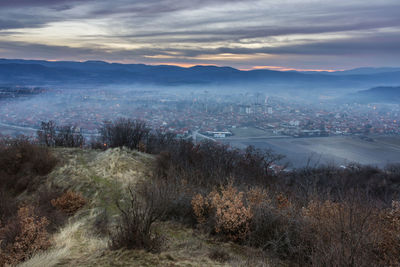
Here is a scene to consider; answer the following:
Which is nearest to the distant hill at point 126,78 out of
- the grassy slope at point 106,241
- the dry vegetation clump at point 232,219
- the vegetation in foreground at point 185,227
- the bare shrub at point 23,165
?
the bare shrub at point 23,165

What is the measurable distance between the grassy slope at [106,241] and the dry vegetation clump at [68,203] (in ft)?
0.81

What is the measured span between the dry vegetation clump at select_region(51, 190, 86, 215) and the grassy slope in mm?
248

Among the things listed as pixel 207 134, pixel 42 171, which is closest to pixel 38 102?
pixel 207 134

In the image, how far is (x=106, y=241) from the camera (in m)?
5.10

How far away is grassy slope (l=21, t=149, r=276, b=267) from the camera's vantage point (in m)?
4.30

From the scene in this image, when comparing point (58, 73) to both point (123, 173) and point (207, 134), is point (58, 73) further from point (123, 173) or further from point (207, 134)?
point (123, 173)

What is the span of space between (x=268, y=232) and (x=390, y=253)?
6.61 feet

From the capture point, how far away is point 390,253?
4.20 metres

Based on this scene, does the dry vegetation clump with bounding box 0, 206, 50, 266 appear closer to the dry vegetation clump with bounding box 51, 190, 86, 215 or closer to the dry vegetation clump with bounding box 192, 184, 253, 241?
the dry vegetation clump with bounding box 51, 190, 86, 215

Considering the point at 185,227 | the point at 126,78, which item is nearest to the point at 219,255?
the point at 185,227

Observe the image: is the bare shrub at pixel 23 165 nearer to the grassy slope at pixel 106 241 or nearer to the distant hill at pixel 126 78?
the grassy slope at pixel 106 241

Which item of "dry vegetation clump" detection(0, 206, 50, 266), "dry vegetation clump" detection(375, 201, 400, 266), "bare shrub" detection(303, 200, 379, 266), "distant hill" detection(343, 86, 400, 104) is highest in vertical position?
"distant hill" detection(343, 86, 400, 104)

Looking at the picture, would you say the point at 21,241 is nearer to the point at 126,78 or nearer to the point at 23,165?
the point at 23,165

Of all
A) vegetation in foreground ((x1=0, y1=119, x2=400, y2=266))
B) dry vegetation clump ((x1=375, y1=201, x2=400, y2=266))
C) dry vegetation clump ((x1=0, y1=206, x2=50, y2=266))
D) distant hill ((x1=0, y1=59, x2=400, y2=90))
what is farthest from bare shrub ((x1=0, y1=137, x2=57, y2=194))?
distant hill ((x1=0, y1=59, x2=400, y2=90))
